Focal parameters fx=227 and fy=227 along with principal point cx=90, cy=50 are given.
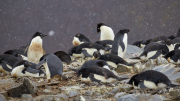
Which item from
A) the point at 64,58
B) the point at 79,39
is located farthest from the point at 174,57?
the point at 79,39

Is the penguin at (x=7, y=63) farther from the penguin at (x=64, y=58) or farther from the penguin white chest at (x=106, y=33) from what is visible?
the penguin white chest at (x=106, y=33)

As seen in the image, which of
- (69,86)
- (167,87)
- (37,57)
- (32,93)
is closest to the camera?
(167,87)

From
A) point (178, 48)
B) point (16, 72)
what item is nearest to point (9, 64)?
point (16, 72)

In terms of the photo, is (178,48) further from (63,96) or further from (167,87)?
(63,96)

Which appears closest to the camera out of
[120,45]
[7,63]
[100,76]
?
[100,76]

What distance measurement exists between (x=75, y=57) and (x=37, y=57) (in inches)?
54.7

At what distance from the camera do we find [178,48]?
19.5ft

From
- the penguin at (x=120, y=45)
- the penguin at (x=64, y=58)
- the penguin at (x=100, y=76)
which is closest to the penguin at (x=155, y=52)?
the penguin at (x=120, y=45)

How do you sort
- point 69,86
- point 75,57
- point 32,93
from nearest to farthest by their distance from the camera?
point 32,93 → point 69,86 → point 75,57

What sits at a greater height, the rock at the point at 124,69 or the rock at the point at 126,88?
the rock at the point at 124,69

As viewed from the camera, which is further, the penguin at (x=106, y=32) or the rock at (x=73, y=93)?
the penguin at (x=106, y=32)

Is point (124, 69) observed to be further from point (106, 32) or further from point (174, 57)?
point (106, 32)

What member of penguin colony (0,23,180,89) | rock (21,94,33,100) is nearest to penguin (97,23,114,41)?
penguin colony (0,23,180,89)

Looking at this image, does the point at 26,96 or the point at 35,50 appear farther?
the point at 35,50
